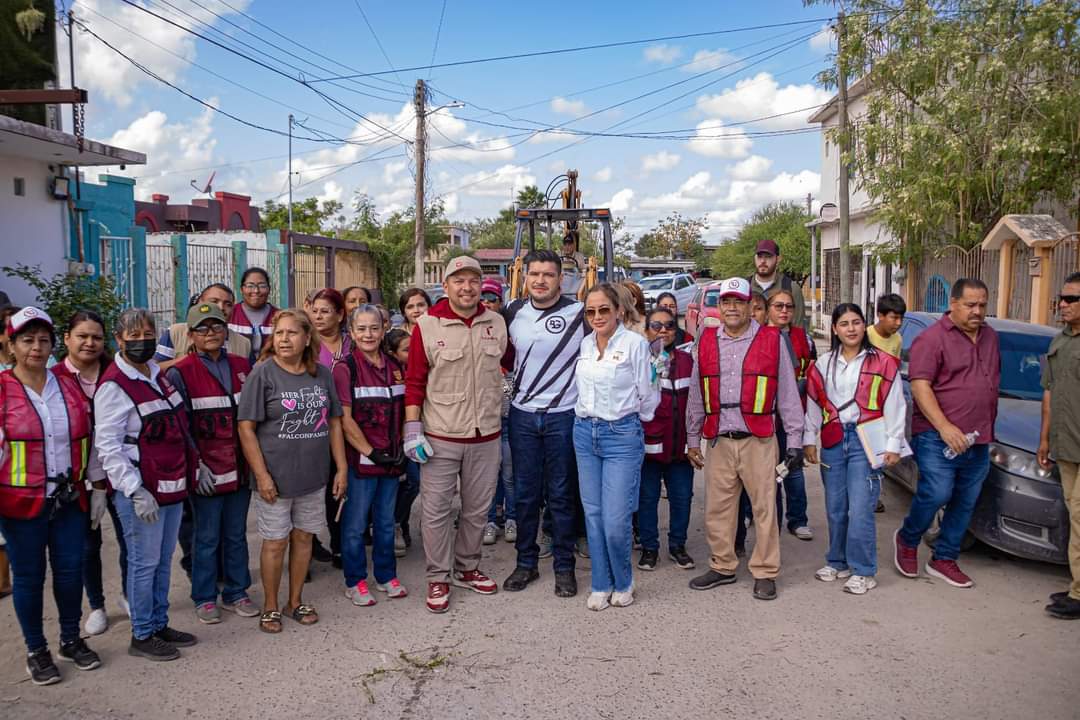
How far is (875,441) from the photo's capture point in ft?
16.5

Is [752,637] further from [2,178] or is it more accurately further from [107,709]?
[2,178]

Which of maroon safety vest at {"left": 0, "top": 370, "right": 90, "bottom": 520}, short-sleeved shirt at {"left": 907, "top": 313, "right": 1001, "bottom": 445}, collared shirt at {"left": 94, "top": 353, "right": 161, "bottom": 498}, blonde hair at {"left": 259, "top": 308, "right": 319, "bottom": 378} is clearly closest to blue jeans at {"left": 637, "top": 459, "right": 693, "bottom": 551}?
short-sleeved shirt at {"left": 907, "top": 313, "right": 1001, "bottom": 445}

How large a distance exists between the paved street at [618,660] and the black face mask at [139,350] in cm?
150

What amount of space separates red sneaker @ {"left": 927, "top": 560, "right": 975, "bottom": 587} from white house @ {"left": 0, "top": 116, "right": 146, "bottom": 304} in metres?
9.44

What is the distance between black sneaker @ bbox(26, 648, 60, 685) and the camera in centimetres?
389

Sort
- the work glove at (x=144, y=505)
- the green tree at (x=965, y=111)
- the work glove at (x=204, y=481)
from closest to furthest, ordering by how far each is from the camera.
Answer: the work glove at (x=144, y=505), the work glove at (x=204, y=481), the green tree at (x=965, y=111)

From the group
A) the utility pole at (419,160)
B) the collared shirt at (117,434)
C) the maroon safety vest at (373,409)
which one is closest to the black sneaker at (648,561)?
the maroon safety vest at (373,409)

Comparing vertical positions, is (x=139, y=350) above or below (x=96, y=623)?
above

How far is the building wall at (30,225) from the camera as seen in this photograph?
1014 centimetres

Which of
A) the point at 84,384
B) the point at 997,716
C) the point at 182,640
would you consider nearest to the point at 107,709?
the point at 182,640

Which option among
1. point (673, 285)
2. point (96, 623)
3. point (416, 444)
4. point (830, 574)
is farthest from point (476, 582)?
point (673, 285)

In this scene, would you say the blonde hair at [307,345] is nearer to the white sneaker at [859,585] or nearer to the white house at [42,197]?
the white sneaker at [859,585]

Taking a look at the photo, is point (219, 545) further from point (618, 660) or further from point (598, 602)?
point (618, 660)

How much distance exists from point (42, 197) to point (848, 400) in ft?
34.0
